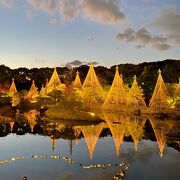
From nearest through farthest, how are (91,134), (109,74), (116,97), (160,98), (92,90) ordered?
(91,134) < (160,98) < (116,97) < (92,90) < (109,74)

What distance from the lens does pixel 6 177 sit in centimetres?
1397

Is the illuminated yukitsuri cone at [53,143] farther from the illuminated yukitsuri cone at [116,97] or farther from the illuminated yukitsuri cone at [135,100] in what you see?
the illuminated yukitsuri cone at [135,100]

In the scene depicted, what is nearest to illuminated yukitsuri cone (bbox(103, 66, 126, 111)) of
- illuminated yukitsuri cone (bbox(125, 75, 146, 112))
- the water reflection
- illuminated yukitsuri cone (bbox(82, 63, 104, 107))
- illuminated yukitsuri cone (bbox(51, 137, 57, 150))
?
illuminated yukitsuri cone (bbox(125, 75, 146, 112))

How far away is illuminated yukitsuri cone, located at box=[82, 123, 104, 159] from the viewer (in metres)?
21.1

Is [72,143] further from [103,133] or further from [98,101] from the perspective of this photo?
[98,101]

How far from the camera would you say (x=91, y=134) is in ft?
A: 84.9

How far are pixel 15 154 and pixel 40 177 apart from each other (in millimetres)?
5337

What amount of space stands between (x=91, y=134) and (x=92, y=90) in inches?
843

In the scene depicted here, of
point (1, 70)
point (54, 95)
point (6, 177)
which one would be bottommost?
point (6, 177)

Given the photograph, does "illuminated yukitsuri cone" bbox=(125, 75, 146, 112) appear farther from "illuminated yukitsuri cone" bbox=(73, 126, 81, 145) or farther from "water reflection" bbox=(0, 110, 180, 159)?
"illuminated yukitsuri cone" bbox=(73, 126, 81, 145)

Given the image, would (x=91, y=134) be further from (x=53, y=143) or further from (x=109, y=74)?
(x=109, y=74)

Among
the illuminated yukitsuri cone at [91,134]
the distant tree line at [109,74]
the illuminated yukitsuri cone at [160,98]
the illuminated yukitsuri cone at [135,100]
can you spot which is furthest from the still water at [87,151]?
the distant tree line at [109,74]

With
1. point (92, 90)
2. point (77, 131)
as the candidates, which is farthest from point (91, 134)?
point (92, 90)

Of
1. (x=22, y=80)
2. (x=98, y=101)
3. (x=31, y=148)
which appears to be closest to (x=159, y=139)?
(x=31, y=148)
